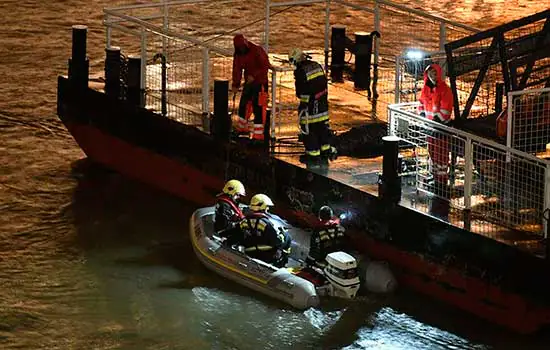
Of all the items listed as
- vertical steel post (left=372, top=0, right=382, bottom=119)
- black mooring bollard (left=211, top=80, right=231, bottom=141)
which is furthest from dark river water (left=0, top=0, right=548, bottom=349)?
vertical steel post (left=372, top=0, right=382, bottom=119)

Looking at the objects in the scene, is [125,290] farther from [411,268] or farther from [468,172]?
[468,172]

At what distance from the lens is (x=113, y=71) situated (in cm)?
2161

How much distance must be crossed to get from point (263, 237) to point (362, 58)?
586cm

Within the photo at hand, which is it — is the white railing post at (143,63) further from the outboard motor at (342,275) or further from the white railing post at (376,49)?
the outboard motor at (342,275)

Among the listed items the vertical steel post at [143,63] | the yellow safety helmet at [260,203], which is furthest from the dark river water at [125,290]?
the vertical steel post at [143,63]

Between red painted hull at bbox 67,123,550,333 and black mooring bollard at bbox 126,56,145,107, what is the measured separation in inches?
25.9

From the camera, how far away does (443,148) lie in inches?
694

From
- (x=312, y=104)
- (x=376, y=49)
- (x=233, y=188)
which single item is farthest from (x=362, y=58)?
(x=233, y=188)

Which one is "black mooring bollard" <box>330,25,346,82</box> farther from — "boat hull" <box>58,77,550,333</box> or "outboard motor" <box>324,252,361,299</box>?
"outboard motor" <box>324,252,361,299</box>

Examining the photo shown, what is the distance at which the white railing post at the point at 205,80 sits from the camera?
19938 millimetres

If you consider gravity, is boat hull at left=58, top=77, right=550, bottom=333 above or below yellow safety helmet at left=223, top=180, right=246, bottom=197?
below

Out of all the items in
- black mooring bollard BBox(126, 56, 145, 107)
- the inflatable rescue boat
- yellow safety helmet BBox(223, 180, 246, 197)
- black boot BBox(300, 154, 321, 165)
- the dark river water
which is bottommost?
the dark river water

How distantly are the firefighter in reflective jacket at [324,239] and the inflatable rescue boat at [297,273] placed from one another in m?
0.15

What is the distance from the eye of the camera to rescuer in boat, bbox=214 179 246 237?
713 inches
